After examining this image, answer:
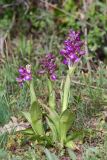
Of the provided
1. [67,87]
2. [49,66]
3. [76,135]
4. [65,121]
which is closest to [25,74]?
[49,66]

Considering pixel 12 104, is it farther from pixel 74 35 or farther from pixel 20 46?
pixel 20 46

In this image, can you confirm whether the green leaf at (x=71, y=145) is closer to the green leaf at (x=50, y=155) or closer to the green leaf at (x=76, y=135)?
the green leaf at (x=76, y=135)

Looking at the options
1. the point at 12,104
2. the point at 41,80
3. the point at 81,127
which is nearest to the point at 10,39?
the point at 41,80

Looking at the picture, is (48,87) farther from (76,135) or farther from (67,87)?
(76,135)

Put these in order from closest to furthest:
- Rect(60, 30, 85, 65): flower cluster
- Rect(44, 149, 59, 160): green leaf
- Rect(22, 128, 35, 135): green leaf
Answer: Rect(44, 149, 59, 160): green leaf, Rect(60, 30, 85, 65): flower cluster, Rect(22, 128, 35, 135): green leaf

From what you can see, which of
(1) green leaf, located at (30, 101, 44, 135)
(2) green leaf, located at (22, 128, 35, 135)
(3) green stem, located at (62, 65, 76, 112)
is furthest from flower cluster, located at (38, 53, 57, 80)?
(2) green leaf, located at (22, 128, 35, 135)

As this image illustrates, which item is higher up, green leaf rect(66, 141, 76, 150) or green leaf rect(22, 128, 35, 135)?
green leaf rect(22, 128, 35, 135)

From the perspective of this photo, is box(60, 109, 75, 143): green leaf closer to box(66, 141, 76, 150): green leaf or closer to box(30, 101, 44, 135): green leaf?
box(66, 141, 76, 150): green leaf

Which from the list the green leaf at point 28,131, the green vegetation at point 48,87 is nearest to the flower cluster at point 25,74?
the green vegetation at point 48,87
